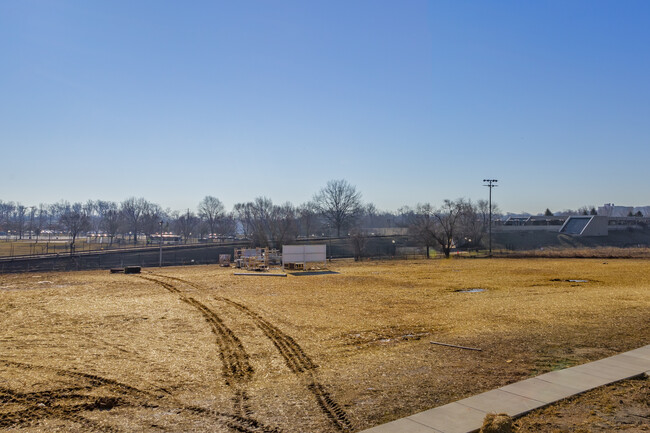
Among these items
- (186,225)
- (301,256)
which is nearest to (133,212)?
(186,225)

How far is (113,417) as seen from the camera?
23.4 ft

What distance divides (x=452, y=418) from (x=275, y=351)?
553cm

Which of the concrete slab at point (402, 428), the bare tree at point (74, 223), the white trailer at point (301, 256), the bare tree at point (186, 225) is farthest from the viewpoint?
the bare tree at point (186, 225)

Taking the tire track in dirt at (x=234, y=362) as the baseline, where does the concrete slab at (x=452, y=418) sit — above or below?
above

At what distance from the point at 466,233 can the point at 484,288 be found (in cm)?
6303

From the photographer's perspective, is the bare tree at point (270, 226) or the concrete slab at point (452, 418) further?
the bare tree at point (270, 226)

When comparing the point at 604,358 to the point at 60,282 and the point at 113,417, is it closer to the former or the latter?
the point at 113,417

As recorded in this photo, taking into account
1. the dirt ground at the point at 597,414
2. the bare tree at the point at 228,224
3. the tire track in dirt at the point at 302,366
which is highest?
the bare tree at the point at 228,224

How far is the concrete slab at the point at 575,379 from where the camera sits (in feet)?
27.6

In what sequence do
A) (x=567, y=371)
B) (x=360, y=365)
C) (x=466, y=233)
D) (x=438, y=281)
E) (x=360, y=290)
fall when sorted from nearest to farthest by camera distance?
(x=567, y=371) < (x=360, y=365) < (x=360, y=290) < (x=438, y=281) < (x=466, y=233)

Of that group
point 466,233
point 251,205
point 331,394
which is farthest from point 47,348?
point 251,205

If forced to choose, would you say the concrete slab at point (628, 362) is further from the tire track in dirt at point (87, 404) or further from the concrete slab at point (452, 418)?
the tire track in dirt at point (87, 404)

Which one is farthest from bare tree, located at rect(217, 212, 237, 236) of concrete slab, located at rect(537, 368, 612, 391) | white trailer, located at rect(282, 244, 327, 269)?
concrete slab, located at rect(537, 368, 612, 391)

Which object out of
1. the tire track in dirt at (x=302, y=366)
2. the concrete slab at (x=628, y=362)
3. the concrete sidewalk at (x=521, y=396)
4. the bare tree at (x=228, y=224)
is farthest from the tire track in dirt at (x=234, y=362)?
the bare tree at (x=228, y=224)
